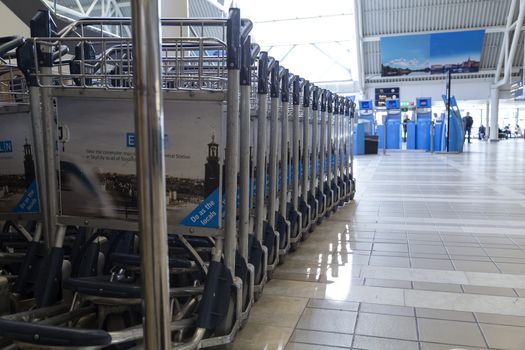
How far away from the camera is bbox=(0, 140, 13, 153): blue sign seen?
8.10 feet

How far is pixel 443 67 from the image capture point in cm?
2144

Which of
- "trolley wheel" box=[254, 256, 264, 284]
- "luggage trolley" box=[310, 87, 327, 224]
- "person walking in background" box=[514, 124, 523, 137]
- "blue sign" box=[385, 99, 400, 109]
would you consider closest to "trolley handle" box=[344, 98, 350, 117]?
"luggage trolley" box=[310, 87, 327, 224]

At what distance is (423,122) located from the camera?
60.5 feet

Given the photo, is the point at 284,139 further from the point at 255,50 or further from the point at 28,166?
the point at 28,166

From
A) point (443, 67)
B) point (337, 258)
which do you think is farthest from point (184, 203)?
point (443, 67)

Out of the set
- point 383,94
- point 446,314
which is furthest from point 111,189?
point 383,94

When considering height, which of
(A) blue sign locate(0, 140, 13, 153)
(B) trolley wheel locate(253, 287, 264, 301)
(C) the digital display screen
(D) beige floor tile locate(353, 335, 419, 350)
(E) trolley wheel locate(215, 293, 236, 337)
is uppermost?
(C) the digital display screen

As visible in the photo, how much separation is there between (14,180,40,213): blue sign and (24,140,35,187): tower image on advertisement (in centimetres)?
3

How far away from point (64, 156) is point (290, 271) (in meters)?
1.76

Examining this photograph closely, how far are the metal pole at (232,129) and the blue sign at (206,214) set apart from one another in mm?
45

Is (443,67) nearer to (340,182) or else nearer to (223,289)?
(340,182)

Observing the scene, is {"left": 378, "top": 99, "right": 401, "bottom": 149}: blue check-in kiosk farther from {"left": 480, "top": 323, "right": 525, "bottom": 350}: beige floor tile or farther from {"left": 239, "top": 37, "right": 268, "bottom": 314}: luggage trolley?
{"left": 239, "top": 37, "right": 268, "bottom": 314}: luggage trolley

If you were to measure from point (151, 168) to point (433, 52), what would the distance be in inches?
885

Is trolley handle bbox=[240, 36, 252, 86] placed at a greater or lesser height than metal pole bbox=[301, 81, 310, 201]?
greater
